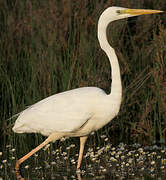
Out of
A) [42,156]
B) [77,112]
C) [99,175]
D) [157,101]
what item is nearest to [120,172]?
[99,175]

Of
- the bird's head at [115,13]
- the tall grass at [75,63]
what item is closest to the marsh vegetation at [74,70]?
the tall grass at [75,63]

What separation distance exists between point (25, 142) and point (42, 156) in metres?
0.34

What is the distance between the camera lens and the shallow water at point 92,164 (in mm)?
6148

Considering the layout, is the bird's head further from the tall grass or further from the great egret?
the tall grass

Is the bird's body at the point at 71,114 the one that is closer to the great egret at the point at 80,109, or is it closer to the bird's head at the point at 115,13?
the great egret at the point at 80,109

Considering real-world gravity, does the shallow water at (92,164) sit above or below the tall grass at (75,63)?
below

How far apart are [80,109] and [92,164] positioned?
1.07 m

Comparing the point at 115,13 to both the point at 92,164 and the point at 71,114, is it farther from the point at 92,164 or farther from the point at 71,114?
the point at 92,164

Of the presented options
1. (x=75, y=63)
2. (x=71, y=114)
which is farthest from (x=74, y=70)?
(x=71, y=114)

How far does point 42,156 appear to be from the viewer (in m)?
7.09

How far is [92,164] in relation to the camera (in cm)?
668

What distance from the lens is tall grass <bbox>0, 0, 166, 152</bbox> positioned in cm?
736

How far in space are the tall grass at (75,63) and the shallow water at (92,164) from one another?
376 mm

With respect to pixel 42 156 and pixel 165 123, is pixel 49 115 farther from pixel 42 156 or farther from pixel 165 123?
pixel 165 123
